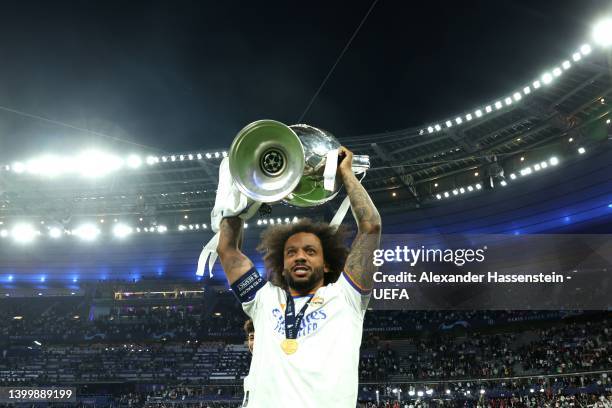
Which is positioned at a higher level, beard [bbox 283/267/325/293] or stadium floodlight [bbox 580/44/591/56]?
stadium floodlight [bbox 580/44/591/56]

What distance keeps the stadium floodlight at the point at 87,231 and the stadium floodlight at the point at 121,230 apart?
91 cm

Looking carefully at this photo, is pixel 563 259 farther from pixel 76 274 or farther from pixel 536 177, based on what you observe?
pixel 76 274

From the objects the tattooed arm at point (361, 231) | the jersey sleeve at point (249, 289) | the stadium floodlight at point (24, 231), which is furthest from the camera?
the stadium floodlight at point (24, 231)

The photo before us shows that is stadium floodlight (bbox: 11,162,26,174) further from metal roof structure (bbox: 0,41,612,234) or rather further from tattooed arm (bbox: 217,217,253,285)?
tattooed arm (bbox: 217,217,253,285)

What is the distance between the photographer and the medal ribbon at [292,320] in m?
2.36

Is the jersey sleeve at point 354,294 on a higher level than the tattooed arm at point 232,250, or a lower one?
lower

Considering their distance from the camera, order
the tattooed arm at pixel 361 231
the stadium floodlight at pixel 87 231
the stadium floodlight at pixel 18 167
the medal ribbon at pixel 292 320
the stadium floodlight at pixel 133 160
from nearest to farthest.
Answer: the medal ribbon at pixel 292 320, the tattooed arm at pixel 361 231, the stadium floodlight at pixel 133 160, the stadium floodlight at pixel 18 167, the stadium floodlight at pixel 87 231

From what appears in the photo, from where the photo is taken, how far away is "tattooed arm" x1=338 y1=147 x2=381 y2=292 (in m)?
2.46

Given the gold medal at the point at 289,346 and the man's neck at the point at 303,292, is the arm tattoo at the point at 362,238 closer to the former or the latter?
the man's neck at the point at 303,292

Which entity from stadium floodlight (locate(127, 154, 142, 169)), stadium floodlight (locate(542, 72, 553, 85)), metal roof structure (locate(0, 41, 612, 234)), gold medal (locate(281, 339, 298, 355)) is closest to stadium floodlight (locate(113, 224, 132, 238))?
metal roof structure (locate(0, 41, 612, 234))

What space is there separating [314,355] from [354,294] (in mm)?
324

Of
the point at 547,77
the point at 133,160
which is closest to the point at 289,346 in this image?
the point at 547,77

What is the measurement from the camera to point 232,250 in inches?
107

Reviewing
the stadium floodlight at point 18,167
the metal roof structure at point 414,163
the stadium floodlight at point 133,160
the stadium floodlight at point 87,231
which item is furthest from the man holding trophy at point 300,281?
the stadium floodlight at point 87,231
